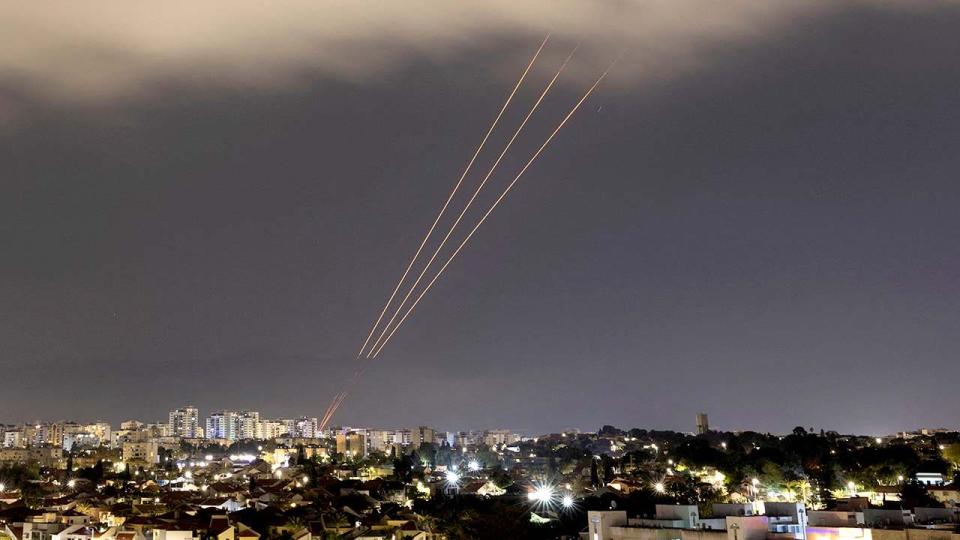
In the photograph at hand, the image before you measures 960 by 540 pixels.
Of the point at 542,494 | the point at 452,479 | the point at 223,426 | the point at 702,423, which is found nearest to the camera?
the point at 542,494

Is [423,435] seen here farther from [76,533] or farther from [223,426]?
[76,533]

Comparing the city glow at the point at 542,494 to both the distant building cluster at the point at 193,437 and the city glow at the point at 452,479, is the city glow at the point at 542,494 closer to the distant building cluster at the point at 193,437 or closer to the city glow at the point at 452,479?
the city glow at the point at 452,479

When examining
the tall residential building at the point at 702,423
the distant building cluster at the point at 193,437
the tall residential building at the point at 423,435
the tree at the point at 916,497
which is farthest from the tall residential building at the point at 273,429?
the tree at the point at 916,497

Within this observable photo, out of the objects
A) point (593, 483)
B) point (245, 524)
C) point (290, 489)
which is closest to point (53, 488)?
point (290, 489)

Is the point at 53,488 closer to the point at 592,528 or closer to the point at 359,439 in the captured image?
the point at 592,528

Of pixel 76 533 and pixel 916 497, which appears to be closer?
pixel 916 497

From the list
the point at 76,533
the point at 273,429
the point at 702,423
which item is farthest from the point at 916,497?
the point at 273,429
